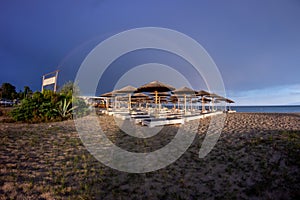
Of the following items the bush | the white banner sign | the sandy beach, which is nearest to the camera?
the sandy beach

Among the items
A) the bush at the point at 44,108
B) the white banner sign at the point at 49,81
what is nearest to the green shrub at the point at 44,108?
the bush at the point at 44,108

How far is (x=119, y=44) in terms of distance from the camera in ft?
27.0

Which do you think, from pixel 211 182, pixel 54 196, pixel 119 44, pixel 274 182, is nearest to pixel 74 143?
pixel 54 196

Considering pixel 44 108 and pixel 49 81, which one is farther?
pixel 49 81

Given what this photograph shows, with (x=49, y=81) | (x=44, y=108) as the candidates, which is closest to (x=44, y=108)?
(x=44, y=108)

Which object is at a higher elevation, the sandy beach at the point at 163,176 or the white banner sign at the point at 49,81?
the white banner sign at the point at 49,81

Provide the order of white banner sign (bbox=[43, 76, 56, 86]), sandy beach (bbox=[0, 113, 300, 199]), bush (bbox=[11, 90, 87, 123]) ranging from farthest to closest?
1. white banner sign (bbox=[43, 76, 56, 86])
2. bush (bbox=[11, 90, 87, 123])
3. sandy beach (bbox=[0, 113, 300, 199])

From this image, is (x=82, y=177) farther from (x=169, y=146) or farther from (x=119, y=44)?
(x=119, y=44)

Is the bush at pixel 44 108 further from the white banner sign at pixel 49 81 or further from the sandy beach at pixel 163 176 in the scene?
the sandy beach at pixel 163 176

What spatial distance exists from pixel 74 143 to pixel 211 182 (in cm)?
372

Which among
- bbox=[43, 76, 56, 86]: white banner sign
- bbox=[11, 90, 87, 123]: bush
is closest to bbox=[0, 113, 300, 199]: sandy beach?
bbox=[11, 90, 87, 123]: bush

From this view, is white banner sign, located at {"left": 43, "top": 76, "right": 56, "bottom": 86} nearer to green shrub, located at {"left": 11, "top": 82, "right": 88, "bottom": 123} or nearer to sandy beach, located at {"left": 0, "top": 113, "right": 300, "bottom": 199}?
green shrub, located at {"left": 11, "top": 82, "right": 88, "bottom": 123}

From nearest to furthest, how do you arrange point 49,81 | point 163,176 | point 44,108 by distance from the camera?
point 163,176, point 44,108, point 49,81

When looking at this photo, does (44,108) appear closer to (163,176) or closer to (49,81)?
(49,81)
